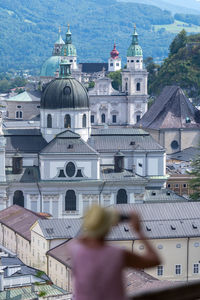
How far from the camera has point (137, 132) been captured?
2419 inches

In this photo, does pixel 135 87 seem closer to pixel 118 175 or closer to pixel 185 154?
pixel 185 154

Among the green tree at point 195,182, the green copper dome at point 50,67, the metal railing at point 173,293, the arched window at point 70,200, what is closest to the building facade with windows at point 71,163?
the arched window at point 70,200

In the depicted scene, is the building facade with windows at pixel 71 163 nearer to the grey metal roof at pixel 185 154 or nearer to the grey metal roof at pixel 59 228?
the grey metal roof at pixel 59 228

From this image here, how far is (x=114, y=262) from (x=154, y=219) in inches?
1646

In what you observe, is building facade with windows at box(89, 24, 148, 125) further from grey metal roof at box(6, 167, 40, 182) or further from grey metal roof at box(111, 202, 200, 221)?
grey metal roof at box(111, 202, 200, 221)

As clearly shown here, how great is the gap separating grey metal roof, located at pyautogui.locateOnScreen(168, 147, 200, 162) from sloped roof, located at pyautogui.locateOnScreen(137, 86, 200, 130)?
3119 millimetres

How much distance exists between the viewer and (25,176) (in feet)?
185

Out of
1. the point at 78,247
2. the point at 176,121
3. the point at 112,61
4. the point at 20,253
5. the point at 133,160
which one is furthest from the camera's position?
the point at 112,61

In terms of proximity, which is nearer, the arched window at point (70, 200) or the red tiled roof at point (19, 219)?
the red tiled roof at point (19, 219)

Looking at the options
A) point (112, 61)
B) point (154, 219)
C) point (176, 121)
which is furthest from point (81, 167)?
point (112, 61)

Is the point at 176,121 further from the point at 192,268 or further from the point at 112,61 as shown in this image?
the point at 112,61

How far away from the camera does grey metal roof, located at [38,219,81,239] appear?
44156mm

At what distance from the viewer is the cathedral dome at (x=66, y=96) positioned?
58938 millimetres

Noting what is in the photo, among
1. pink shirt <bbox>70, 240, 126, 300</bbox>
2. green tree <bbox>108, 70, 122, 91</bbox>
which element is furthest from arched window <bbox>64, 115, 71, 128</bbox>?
green tree <bbox>108, 70, 122, 91</bbox>
